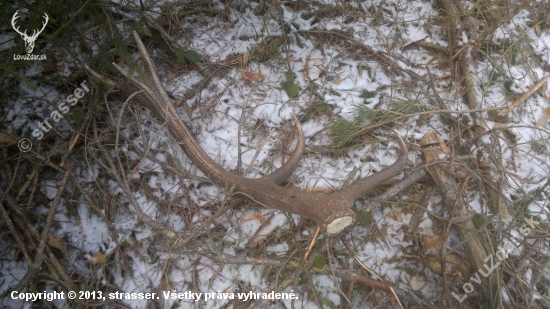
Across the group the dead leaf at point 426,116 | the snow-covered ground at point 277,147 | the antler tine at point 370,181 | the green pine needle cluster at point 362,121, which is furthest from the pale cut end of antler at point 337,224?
the dead leaf at point 426,116

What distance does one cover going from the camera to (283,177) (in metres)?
2.26

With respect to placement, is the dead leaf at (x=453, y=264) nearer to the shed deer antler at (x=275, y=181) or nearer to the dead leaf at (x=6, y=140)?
the shed deer antler at (x=275, y=181)

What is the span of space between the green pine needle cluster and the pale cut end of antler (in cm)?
63

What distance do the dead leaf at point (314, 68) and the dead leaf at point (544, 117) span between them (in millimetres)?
1646

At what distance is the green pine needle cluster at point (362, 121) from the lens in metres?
2.49

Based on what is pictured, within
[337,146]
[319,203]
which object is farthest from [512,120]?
[319,203]

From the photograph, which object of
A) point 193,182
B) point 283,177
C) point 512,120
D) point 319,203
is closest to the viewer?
point 319,203

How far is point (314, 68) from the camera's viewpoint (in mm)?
2752

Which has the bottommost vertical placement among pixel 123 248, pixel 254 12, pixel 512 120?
pixel 123 248

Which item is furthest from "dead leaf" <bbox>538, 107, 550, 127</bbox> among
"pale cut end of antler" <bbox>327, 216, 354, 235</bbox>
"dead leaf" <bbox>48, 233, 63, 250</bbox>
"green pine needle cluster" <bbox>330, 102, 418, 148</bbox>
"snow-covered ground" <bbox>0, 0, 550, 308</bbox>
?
"dead leaf" <bbox>48, 233, 63, 250</bbox>

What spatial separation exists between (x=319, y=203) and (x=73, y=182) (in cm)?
162

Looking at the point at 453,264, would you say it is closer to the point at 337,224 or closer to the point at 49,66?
the point at 337,224

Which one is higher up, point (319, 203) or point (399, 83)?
point (399, 83)

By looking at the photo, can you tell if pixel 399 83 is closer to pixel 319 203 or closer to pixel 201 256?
pixel 319 203
